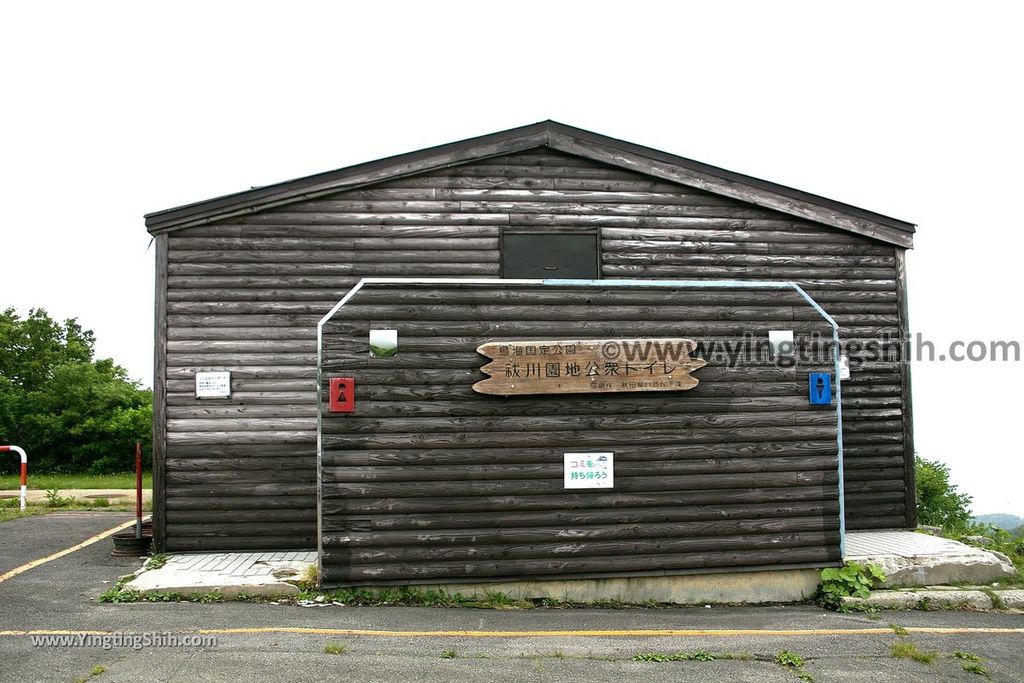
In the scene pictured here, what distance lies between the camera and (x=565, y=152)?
1067 centimetres

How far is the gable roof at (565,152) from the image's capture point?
1011cm

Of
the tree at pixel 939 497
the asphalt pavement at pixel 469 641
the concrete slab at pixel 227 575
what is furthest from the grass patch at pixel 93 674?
the tree at pixel 939 497

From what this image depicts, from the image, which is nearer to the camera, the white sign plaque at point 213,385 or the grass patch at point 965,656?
the grass patch at point 965,656

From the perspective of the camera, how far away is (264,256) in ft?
33.4

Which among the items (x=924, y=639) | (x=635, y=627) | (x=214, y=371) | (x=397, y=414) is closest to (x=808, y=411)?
(x=924, y=639)

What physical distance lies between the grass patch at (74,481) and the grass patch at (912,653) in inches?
690

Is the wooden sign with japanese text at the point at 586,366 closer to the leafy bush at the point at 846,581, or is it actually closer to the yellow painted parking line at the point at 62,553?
the leafy bush at the point at 846,581

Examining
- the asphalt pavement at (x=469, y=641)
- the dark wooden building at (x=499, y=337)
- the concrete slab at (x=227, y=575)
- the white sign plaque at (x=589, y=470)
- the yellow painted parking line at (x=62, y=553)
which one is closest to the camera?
the asphalt pavement at (x=469, y=641)

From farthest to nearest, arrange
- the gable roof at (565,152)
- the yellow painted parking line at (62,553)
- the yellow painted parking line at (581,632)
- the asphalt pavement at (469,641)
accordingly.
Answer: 1. the gable roof at (565,152)
2. the yellow painted parking line at (62,553)
3. the yellow painted parking line at (581,632)
4. the asphalt pavement at (469,641)

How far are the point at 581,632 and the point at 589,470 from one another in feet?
5.68

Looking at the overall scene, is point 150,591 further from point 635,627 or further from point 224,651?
point 635,627

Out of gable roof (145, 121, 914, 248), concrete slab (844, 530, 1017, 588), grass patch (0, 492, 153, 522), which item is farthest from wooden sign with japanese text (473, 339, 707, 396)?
grass patch (0, 492, 153, 522)

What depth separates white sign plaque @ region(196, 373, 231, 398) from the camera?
10008mm

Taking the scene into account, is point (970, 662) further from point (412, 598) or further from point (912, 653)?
point (412, 598)
